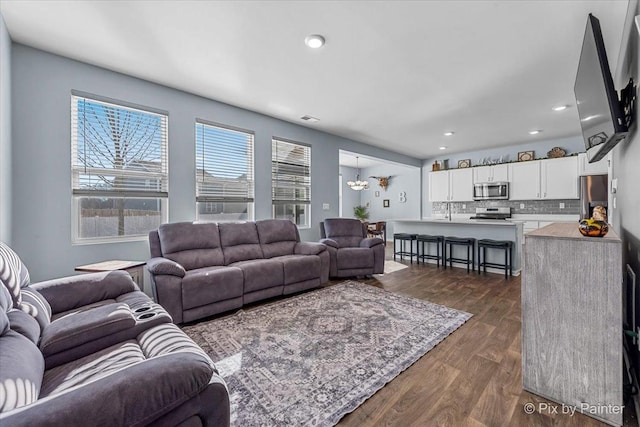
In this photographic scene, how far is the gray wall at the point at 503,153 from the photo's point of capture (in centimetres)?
569

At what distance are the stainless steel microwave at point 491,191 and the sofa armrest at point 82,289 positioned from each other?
7.16 meters

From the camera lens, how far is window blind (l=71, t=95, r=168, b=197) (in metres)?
2.86

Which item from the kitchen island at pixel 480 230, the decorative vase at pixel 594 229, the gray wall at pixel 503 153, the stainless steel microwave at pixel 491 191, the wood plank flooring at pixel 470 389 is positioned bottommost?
the wood plank flooring at pixel 470 389

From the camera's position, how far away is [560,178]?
5598 millimetres

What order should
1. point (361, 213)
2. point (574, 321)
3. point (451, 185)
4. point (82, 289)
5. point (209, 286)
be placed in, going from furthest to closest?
1. point (361, 213)
2. point (451, 185)
3. point (209, 286)
4. point (82, 289)
5. point (574, 321)

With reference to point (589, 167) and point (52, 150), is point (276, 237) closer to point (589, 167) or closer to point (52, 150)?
point (52, 150)

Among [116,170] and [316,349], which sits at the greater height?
[116,170]

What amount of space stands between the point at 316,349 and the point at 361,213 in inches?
302

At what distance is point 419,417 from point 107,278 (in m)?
2.41

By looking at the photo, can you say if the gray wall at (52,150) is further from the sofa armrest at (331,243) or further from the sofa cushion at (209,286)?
the sofa armrest at (331,243)

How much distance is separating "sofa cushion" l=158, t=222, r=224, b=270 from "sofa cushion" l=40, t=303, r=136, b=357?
5.26ft

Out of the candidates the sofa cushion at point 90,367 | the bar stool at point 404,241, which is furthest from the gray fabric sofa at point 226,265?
the bar stool at point 404,241

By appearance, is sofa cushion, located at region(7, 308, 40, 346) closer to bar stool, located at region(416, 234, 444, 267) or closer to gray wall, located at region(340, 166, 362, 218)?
bar stool, located at region(416, 234, 444, 267)

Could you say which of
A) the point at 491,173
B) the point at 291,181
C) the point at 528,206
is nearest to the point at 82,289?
the point at 291,181
